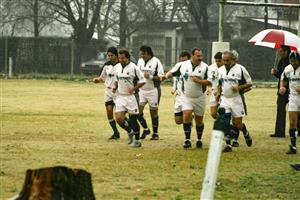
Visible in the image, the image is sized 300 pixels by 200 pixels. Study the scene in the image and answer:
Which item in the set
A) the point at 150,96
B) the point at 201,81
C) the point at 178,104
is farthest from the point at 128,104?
the point at 150,96

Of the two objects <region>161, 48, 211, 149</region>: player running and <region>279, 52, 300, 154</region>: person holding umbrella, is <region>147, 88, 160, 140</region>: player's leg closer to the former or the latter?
<region>161, 48, 211, 149</region>: player running

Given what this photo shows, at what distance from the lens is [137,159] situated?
52.9ft

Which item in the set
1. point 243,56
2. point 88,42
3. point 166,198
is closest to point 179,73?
point 166,198

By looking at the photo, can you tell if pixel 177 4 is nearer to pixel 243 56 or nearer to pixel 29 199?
pixel 243 56

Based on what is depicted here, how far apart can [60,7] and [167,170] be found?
48931mm

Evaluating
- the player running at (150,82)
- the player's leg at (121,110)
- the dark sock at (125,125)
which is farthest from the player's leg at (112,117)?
the player's leg at (121,110)

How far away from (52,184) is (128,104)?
33.1ft

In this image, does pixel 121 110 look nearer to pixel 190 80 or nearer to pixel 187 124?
pixel 187 124

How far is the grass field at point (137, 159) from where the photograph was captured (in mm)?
12617

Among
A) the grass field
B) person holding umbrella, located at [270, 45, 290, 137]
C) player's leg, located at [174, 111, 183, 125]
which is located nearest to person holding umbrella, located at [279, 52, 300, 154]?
the grass field

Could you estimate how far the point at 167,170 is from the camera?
14656 millimetres

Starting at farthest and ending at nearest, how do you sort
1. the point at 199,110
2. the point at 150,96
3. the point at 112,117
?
the point at 150,96 < the point at 112,117 < the point at 199,110

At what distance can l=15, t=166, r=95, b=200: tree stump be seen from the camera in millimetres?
8305

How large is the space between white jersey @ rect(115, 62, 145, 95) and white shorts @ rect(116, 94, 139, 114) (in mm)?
108
